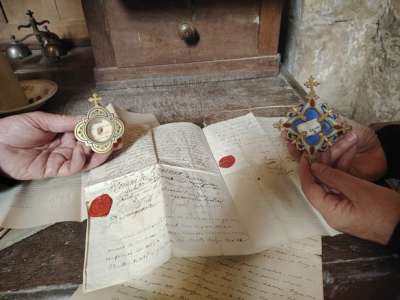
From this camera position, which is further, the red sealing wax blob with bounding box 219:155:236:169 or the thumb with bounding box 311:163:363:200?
the red sealing wax blob with bounding box 219:155:236:169

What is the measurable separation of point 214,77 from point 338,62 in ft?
1.90

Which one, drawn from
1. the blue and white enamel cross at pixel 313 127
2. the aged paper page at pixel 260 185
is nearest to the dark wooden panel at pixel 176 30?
the aged paper page at pixel 260 185

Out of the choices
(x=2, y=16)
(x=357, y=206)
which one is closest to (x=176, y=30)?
(x=357, y=206)

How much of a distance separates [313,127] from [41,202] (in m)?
0.62

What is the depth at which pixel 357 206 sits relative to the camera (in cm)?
49

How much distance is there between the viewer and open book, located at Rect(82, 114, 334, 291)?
49 cm

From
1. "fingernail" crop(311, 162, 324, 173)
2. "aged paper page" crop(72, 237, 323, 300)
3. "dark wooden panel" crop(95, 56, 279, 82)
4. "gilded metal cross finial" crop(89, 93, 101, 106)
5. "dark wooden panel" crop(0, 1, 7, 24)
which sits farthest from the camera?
"dark wooden panel" crop(0, 1, 7, 24)

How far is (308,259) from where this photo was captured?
486mm

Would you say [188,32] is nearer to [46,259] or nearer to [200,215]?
[200,215]

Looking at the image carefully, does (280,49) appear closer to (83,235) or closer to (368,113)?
(368,113)

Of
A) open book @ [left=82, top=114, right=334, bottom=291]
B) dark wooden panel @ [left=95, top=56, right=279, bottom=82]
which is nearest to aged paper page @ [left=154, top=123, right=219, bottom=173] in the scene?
open book @ [left=82, top=114, right=334, bottom=291]

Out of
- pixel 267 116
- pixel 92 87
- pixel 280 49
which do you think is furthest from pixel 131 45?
pixel 280 49

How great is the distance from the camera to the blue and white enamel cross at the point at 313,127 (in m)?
0.63

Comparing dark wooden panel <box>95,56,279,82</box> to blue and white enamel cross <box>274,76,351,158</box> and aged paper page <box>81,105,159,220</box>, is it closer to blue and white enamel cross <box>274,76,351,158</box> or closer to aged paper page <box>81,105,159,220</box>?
aged paper page <box>81,105,159,220</box>
